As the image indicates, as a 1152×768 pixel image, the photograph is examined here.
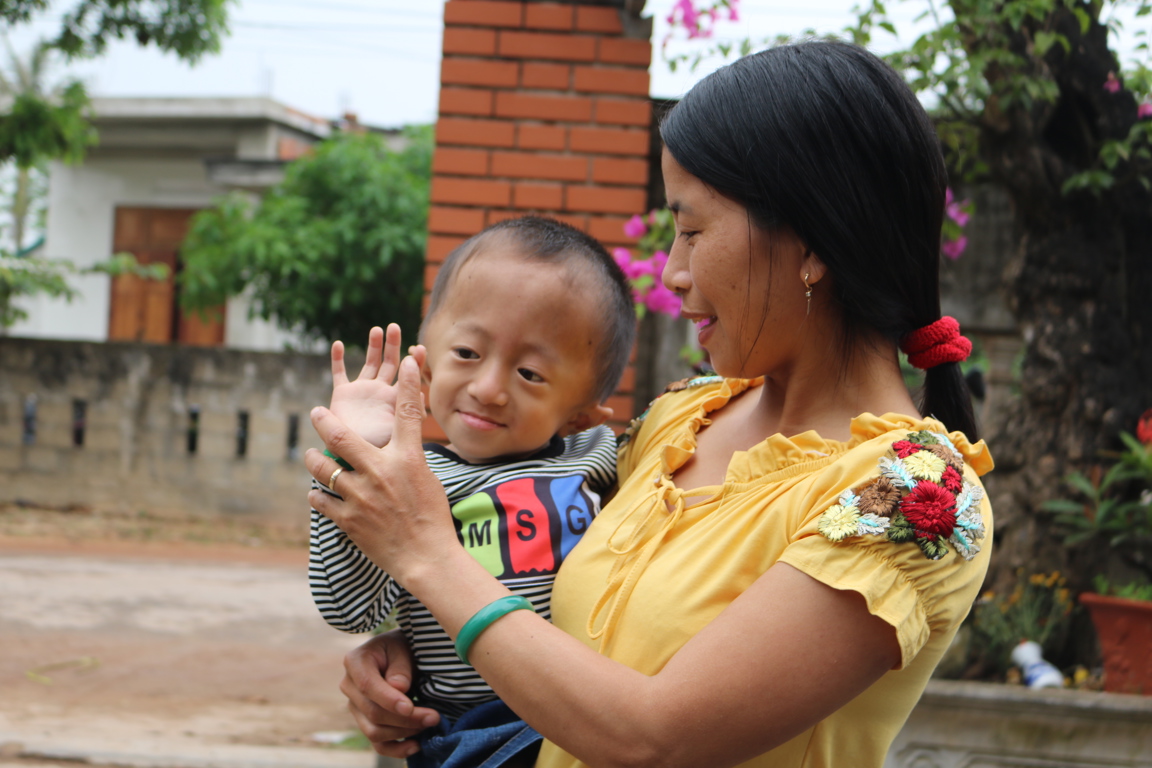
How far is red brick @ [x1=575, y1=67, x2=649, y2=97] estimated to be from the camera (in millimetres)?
3689

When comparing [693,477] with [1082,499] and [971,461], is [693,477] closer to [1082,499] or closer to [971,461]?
[971,461]

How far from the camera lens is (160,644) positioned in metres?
6.20

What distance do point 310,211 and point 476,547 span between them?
1157 centimetres

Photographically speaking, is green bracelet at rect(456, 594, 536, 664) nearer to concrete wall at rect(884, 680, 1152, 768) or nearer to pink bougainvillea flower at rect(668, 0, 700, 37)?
concrete wall at rect(884, 680, 1152, 768)

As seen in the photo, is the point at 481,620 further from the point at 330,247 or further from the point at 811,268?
the point at 330,247

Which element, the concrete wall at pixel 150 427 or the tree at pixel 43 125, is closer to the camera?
the tree at pixel 43 125

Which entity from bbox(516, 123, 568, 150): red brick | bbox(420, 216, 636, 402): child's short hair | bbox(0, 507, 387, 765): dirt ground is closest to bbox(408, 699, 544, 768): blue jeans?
bbox(420, 216, 636, 402): child's short hair

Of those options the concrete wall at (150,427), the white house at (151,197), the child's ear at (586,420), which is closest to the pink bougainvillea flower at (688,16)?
the child's ear at (586,420)

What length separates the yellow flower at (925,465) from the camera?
4.08 feet

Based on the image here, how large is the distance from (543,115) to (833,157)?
8.23 ft

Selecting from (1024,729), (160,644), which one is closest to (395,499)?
(1024,729)

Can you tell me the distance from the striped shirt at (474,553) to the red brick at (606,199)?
6.89ft

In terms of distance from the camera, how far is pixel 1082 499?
398 centimetres

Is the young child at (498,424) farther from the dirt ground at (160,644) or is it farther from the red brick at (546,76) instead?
the dirt ground at (160,644)
